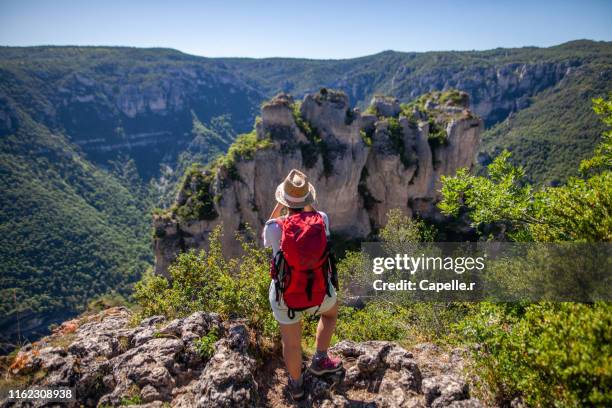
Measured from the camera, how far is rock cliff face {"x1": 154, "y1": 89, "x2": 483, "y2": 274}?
30.1 metres

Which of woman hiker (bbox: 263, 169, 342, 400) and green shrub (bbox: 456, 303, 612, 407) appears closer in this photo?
green shrub (bbox: 456, 303, 612, 407)

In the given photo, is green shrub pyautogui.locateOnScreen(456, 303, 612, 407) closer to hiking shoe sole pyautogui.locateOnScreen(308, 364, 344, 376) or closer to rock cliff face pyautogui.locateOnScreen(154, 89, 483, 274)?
hiking shoe sole pyautogui.locateOnScreen(308, 364, 344, 376)

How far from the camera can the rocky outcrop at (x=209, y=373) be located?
4406mm

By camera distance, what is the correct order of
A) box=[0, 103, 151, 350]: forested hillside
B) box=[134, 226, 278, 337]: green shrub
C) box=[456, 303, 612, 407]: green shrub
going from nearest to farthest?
box=[456, 303, 612, 407]: green shrub
box=[134, 226, 278, 337]: green shrub
box=[0, 103, 151, 350]: forested hillside

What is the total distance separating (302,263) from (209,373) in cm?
203

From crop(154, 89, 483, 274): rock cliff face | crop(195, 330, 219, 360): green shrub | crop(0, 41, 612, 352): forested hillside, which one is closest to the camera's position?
crop(195, 330, 219, 360): green shrub

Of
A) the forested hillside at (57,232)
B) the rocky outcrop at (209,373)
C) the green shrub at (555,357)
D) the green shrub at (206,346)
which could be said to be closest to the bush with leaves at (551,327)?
the green shrub at (555,357)

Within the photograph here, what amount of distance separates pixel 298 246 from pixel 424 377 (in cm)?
291

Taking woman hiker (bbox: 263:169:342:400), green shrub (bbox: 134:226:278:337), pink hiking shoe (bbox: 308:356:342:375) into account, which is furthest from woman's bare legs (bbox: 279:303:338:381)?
green shrub (bbox: 134:226:278:337)

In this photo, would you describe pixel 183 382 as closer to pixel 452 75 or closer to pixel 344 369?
pixel 344 369

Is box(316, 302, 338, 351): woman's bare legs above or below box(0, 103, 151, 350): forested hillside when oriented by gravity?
above

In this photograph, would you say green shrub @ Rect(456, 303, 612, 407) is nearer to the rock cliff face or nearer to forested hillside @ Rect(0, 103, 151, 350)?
the rock cliff face

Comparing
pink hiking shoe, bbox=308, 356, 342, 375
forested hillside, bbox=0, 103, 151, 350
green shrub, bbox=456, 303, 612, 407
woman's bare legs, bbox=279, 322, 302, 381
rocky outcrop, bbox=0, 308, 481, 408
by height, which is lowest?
forested hillside, bbox=0, 103, 151, 350

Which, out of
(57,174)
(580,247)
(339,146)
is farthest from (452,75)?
(580,247)
